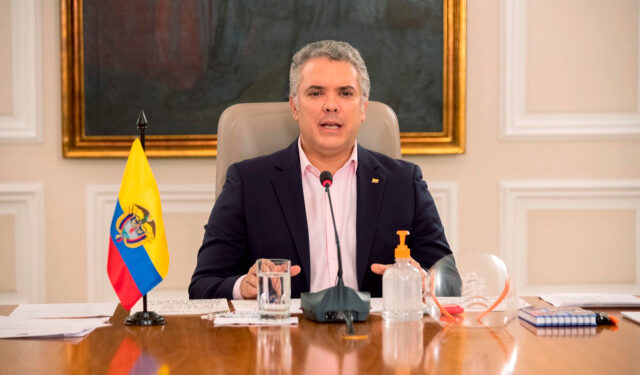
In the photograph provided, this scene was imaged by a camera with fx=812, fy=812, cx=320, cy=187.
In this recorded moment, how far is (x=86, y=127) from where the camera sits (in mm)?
3650

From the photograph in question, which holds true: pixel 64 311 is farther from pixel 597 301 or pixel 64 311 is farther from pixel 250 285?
pixel 597 301

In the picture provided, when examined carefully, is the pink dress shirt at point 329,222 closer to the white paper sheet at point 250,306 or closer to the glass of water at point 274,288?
the white paper sheet at point 250,306

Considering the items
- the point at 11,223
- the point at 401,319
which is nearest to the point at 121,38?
the point at 11,223

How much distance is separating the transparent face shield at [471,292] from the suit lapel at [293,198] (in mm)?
783

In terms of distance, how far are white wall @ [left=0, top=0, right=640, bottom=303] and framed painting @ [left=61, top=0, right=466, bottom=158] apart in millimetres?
107

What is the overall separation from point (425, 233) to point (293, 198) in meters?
0.44

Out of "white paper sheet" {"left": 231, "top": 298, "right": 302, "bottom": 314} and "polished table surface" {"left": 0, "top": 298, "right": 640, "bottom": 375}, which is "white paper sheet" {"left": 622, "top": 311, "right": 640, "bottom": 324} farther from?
"white paper sheet" {"left": 231, "top": 298, "right": 302, "bottom": 314}

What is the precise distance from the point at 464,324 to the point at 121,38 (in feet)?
8.13

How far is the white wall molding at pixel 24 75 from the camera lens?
11.9 feet

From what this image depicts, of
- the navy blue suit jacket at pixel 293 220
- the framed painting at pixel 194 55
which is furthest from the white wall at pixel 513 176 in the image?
the navy blue suit jacket at pixel 293 220

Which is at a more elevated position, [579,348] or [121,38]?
[121,38]

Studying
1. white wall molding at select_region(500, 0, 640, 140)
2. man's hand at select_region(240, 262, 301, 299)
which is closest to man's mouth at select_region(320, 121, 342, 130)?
man's hand at select_region(240, 262, 301, 299)

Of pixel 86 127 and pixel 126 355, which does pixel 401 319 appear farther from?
pixel 86 127

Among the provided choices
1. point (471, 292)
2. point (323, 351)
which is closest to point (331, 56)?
point (471, 292)
